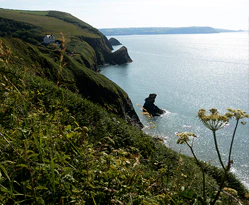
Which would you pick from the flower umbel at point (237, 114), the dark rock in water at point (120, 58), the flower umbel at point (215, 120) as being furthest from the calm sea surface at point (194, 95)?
the flower umbel at point (215, 120)

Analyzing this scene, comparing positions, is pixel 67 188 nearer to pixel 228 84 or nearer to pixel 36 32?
pixel 228 84

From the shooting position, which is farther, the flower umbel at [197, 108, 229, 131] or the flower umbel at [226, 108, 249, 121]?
the flower umbel at [226, 108, 249, 121]

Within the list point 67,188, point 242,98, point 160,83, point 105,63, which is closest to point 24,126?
point 67,188

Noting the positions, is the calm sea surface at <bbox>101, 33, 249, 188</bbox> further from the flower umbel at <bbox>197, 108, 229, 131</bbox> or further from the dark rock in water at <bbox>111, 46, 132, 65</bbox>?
the flower umbel at <bbox>197, 108, 229, 131</bbox>

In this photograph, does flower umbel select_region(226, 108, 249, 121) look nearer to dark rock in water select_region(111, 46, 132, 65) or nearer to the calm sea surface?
the calm sea surface

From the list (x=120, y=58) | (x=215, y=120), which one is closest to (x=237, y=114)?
(x=215, y=120)

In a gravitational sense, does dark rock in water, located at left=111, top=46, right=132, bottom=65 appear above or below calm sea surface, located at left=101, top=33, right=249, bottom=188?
above

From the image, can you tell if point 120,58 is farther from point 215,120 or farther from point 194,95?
point 215,120

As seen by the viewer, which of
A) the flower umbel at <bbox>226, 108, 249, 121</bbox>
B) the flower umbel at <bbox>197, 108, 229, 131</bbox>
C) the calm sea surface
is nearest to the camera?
the flower umbel at <bbox>197, 108, 229, 131</bbox>

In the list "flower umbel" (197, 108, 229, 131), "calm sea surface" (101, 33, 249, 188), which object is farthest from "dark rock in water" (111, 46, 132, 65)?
"flower umbel" (197, 108, 229, 131)

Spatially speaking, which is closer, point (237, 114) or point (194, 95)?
point (237, 114)

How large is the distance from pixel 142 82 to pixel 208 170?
280ft

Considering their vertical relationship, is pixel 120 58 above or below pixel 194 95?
above

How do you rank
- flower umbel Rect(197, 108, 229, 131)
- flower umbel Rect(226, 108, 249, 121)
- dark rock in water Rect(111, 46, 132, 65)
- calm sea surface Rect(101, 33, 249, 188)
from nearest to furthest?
flower umbel Rect(197, 108, 229, 131), flower umbel Rect(226, 108, 249, 121), calm sea surface Rect(101, 33, 249, 188), dark rock in water Rect(111, 46, 132, 65)
